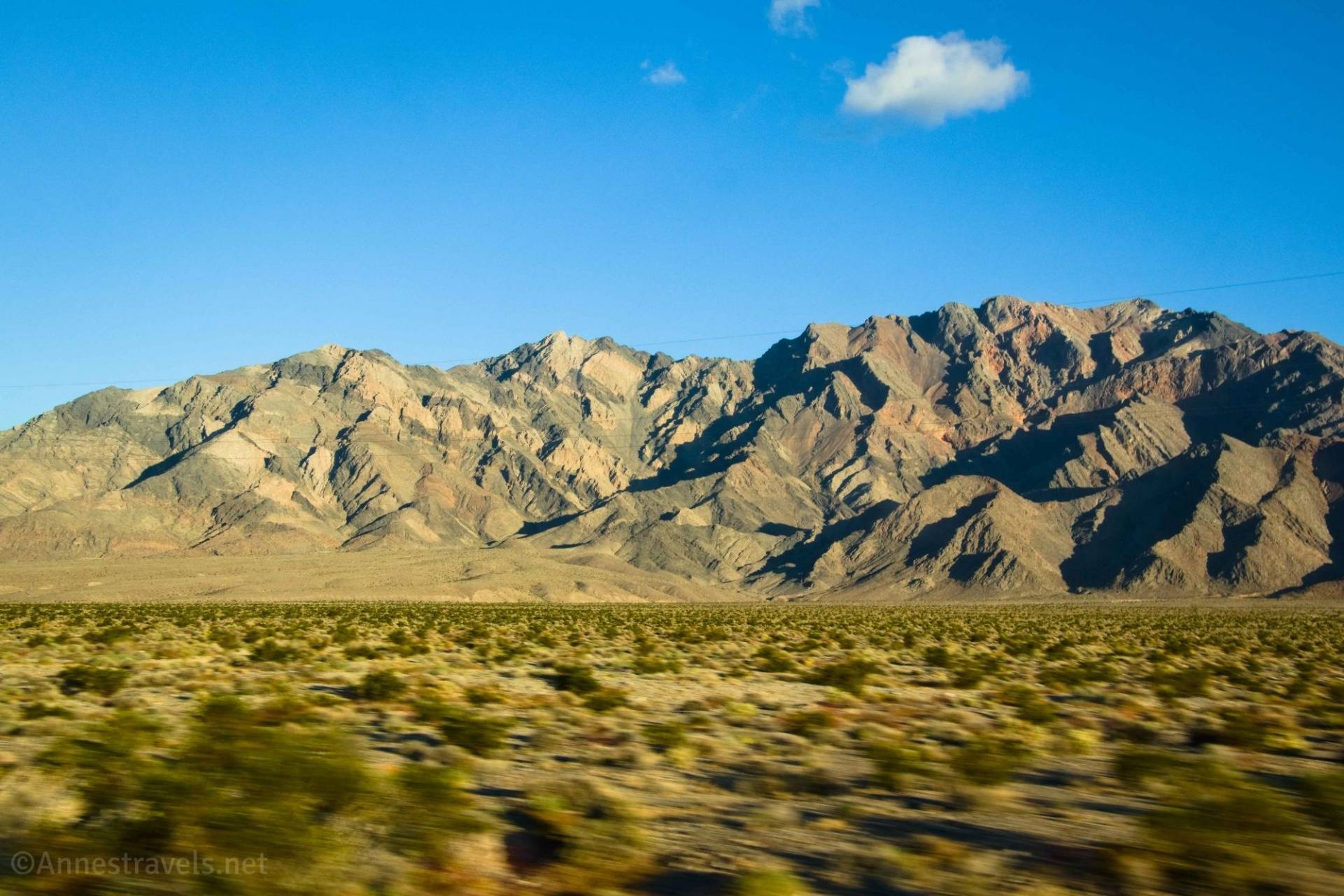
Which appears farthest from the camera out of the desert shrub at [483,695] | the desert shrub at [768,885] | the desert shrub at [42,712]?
the desert shrub at [483,695]

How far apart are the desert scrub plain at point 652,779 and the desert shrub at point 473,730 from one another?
51 millimetres

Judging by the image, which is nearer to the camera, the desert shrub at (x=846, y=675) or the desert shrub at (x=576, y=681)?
the desert shrub at (x=576, y=681)

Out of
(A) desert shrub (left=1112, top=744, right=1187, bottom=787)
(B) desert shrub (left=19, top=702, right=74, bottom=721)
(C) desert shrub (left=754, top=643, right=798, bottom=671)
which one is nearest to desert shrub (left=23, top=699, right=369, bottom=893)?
(B) desert shrub (left=19, top=702, right=74, bottom=721)

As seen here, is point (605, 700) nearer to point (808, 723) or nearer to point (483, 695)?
point (483, 695)

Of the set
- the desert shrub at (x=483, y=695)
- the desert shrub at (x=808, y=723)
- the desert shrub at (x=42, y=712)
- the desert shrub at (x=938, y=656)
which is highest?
the desert shrub at (x=42, y=712)

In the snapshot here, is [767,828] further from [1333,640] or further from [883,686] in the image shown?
[1333,640]

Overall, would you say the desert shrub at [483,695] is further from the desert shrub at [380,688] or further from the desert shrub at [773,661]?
the desert shrub at [773,661]

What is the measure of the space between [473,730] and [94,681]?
721cm

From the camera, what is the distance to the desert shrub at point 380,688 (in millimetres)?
13891

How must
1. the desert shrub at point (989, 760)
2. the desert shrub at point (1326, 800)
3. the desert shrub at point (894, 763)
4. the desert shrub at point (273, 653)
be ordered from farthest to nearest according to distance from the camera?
the desert shrub at point (273, 653), the desert shrub at point (989, 760), the desert shrub at point (894, 763), the desert shrub at point (1326, 800)

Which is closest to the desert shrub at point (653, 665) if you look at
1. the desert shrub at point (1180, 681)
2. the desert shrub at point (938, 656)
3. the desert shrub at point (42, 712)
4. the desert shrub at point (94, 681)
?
the desert shrub at point (938, 656)

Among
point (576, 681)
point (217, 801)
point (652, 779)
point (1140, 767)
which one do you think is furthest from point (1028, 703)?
point (217, 801)

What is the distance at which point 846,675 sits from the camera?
58.5ft

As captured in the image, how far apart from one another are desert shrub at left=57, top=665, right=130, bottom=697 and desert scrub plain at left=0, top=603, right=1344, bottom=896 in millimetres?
64
